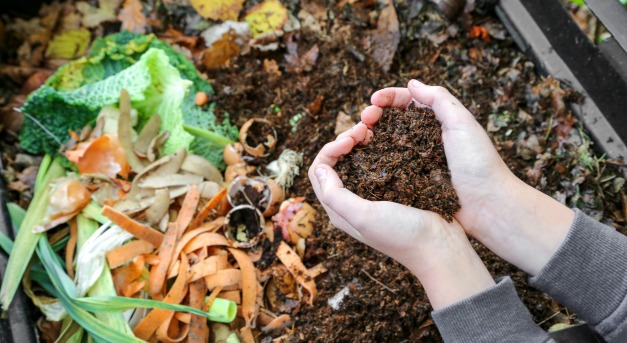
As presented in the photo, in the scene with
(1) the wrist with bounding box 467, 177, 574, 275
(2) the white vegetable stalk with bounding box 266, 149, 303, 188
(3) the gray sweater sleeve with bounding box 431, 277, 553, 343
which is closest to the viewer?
(3) the gray sweater sleeve with bounding box 431, 277, 553, 343

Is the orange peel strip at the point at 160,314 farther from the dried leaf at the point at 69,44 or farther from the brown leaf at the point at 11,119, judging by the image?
the dried leaf at the point at 69,44

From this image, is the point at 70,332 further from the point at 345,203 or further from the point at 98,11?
the point at 98,11

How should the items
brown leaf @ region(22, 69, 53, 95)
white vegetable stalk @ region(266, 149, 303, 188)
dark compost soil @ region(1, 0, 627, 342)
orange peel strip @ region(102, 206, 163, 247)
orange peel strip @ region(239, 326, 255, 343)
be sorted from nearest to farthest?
dark compost soil @ region(1, 0, 627, 342)
orange peel strip @ region(239, 326, 255, 343)
orange peel strip @ region(102, 206, 163, 247)
white vegetable stalk @ region(266, 149, 303, 188)
brown leaf @ region(22, 69, 53, 95)

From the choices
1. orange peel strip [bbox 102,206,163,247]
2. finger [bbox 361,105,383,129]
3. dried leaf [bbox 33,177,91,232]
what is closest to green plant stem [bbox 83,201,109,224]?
dried leaf [bbox 33,177,91,232]

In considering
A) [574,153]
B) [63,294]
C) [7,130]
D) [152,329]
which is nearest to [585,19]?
A: [574,153]

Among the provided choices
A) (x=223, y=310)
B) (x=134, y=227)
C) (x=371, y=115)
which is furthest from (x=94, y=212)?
(x=371, y=115)

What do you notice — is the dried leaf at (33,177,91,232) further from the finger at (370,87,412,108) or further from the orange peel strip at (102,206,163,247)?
the finger at (370,87,412,108)

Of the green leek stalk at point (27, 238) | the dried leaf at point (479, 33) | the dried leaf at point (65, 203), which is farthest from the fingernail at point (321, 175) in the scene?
the dried leaf at point (479, 33)

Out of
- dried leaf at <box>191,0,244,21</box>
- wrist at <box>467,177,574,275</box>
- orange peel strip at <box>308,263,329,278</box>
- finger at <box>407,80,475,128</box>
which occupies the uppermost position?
finger at <box>407,80,475,128</box>
